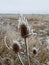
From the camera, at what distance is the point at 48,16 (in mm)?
5207

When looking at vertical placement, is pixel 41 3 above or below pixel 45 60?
above

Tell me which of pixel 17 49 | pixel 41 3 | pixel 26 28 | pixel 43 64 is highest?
pixel 41 3

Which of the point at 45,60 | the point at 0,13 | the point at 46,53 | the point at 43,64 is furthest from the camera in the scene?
the point at 0,13

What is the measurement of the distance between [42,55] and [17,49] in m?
1.02

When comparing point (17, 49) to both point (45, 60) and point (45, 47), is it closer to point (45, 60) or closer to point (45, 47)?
point (45, 60)

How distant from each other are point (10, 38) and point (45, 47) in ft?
1.56

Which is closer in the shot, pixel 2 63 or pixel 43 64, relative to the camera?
pixel 2 63

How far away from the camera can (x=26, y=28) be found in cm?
110

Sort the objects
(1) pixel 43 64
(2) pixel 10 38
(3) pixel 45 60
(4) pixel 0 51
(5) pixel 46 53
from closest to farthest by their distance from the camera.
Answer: (1) pixel 43 64 < (3) pixel 45 60 < (5) pixel 46 53 < (4) pixel 0 51 < (2) pixel 10 38

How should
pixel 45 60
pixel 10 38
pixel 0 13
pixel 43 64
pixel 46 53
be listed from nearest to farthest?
pixel 43 64, pixel 45 60, pixel 46 53, pixel 10 38, pixel 0 13

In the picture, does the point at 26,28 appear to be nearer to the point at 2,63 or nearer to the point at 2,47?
the point at 2,63

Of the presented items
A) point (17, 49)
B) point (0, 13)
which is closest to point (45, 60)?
point (17, 49)

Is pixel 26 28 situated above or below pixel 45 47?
above

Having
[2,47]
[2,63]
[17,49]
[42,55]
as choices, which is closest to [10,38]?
[2,47]
